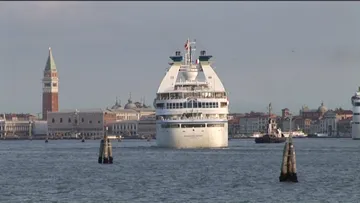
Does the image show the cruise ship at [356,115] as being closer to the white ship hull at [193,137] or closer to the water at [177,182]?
the white ship hull at [193,137]

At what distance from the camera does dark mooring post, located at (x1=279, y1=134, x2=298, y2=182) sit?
49188 mm

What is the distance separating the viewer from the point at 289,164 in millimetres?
50906

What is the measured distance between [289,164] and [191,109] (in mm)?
45690

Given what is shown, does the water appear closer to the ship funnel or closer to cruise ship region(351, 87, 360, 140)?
the ship funnel

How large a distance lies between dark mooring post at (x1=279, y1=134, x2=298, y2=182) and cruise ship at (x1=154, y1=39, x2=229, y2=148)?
4209 centimetres

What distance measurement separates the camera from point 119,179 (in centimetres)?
5541

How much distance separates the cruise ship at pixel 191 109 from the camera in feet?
310

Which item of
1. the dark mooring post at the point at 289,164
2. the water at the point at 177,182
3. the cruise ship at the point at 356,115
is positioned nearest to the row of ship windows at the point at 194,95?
the water at the point at 177,182

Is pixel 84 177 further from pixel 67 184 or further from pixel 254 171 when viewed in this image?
pixel 254 171

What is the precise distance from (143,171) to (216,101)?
35.4m

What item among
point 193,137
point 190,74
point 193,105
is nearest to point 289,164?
point 193,137

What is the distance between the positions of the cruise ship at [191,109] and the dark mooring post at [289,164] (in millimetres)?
42091

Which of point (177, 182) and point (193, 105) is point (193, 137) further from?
point (177, 182)

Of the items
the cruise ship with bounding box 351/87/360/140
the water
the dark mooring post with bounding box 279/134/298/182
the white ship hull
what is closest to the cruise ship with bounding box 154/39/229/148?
the white ship hull
